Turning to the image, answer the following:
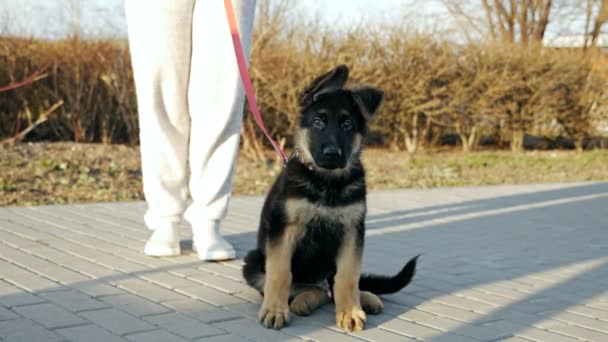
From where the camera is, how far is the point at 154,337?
3260mm

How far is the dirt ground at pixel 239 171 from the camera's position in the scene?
352 inches

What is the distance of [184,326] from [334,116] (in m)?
1.25

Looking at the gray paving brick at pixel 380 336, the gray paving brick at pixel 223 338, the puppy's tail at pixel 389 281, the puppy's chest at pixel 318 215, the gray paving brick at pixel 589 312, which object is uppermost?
the puppy's chest at pixel 318 215

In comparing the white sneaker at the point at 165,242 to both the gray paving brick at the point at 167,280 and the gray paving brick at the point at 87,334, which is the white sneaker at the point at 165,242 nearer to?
the gray paving brick at the point at 167,280

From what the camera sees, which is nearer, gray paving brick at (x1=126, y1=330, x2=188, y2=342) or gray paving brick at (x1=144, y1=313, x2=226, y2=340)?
gray paving brick at (x1=126, y1=330, x2=188, y2=342)

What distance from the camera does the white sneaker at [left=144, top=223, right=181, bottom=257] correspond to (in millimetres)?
5023

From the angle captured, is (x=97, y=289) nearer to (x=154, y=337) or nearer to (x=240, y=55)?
(x=154, y=337)

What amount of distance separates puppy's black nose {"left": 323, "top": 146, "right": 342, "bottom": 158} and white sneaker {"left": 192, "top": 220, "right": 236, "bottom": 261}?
1739 mm

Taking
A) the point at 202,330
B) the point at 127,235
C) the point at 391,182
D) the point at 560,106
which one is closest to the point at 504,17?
the point at 560,106

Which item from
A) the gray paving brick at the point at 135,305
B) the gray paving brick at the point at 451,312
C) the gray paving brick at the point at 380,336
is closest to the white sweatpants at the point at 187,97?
the gray paving brick at the point at 135,305

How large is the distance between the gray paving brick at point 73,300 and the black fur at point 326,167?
969 mm

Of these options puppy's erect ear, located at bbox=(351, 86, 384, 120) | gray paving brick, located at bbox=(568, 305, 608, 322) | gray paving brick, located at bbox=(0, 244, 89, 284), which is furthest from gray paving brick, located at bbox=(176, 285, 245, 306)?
gray paving brick, located at bbox=(568, 305, 608, 322)

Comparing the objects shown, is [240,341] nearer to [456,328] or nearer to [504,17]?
[456,328]

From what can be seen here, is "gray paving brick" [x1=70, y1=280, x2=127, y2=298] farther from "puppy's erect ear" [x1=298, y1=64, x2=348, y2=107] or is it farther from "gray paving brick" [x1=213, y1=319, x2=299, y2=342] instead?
"puppy's erect ear" [x1=298, y1=64, x2=348, y2=107]
